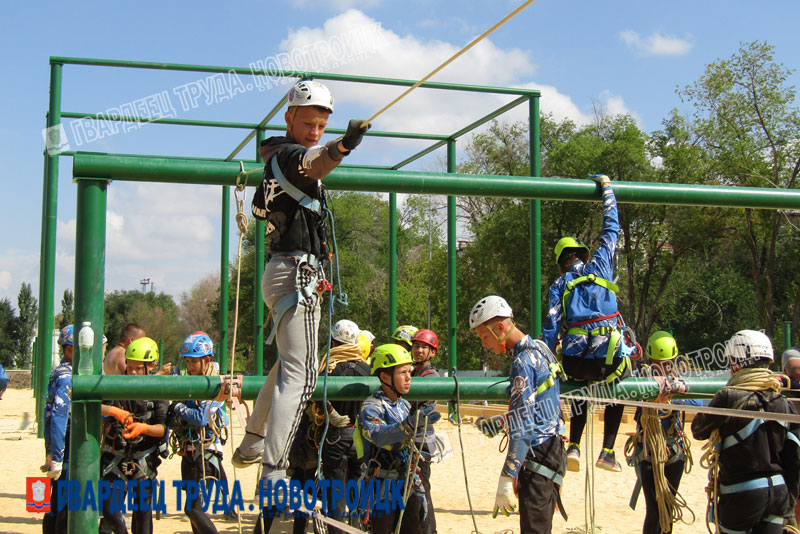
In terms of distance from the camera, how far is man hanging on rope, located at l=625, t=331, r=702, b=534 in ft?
18.9

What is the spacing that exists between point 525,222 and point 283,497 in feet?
89.6

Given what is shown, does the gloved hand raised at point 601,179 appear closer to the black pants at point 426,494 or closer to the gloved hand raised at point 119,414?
the black pants at point 426,494

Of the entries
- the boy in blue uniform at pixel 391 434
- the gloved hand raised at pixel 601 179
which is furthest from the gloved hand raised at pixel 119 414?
the gloved hand raised at pixel 601 179

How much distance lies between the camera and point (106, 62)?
9898mm

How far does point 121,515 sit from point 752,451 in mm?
4511

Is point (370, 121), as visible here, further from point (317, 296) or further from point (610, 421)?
point (610, 421)

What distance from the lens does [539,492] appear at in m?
4.38

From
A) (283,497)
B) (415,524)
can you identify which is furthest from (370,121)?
(415,524)

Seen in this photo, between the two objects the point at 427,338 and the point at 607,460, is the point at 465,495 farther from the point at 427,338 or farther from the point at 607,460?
the point at 607,460

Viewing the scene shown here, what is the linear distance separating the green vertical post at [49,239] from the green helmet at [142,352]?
5171 mm

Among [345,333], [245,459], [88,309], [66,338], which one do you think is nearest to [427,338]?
[345,333]

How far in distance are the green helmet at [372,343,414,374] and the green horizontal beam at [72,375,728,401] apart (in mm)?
1171

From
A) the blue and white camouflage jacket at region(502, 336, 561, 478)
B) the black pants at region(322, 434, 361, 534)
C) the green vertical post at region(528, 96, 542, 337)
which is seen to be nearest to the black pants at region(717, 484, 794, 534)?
the blue and white camouflage jacket at region(502, 336, 561, 478)

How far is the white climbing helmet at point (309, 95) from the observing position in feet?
10.8
